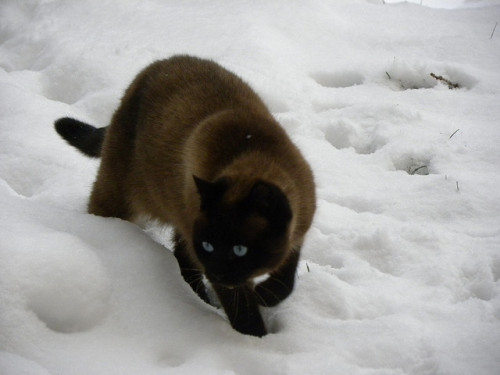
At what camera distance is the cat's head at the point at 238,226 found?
1767 millimetres

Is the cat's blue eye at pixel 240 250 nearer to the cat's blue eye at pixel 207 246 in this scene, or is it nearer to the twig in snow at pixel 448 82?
the cat's blue eye at pixel 207 246

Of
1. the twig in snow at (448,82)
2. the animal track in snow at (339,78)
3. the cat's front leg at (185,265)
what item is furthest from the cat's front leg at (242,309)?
the twig in snow at (448,82)

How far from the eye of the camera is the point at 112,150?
2.78 meters

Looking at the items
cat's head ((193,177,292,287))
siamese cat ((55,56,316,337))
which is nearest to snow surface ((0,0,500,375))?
siamese cat ((55,56,316,337))

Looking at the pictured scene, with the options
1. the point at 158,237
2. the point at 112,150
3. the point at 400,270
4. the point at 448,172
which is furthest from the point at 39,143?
the point at 448,172

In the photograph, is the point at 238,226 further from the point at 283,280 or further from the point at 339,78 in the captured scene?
the point at 339,78

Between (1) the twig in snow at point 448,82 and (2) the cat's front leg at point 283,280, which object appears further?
(1) the twig in snow at point 448,82

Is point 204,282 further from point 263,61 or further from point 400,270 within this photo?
point 263,61

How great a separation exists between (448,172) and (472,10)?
11.2 ft

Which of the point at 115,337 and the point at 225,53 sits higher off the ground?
the point at 115,337

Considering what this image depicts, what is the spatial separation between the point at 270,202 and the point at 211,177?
453 mm

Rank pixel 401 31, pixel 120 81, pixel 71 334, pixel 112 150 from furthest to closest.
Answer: pixel 401 31 < pixel 120 81 < pixel 112 150 < pixel 71 334

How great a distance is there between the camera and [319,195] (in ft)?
10.1

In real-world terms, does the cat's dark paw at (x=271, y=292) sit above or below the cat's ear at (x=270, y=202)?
below
